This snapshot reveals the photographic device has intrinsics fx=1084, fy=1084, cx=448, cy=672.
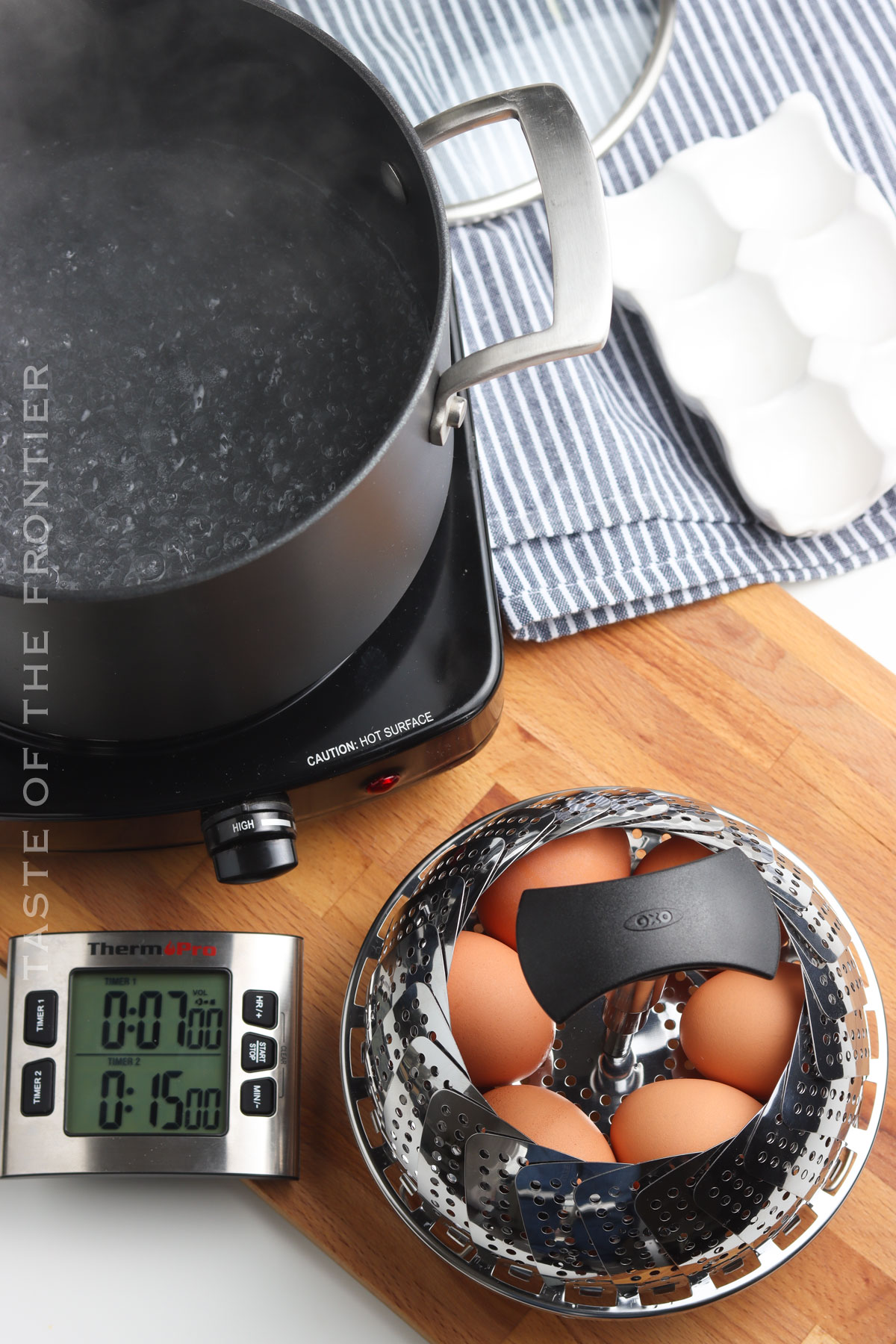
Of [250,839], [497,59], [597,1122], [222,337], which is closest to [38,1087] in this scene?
[250,839]

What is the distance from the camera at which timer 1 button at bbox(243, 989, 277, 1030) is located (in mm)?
614

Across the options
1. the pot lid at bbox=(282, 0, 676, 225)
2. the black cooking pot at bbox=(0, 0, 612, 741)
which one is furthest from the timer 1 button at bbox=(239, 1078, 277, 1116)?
the pot lid at bbox=(282, 0, 676, 225)

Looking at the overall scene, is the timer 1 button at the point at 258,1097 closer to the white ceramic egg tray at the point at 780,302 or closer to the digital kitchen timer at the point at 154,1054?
the digital kitchen timer at the point at 154,1054

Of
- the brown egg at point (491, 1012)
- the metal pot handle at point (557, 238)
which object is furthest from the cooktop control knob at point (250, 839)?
the metal pot handle at point (557, 238)

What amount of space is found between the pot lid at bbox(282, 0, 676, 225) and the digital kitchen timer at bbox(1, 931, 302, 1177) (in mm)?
535

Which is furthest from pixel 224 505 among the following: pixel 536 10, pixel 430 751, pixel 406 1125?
pixel 536 10

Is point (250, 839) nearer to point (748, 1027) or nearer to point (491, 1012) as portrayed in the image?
point (491, 1012)

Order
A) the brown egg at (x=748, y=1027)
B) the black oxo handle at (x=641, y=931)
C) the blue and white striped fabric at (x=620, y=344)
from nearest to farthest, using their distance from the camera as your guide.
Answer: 1. the black oxo handle at (x=641, y=931)
2. the brown egg at (x=748, y=1027)
3. the blue and white striped fabric at (x=620, y=344)

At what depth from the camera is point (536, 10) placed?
818 millimetres

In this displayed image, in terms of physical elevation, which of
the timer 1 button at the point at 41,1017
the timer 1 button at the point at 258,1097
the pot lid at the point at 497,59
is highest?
the pot lid at the point at 497,59

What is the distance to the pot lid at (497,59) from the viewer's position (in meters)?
0.78

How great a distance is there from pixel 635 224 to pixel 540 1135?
59cm

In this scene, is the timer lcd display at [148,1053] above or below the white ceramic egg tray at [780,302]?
below

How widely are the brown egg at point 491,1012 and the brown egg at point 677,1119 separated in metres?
0.06
